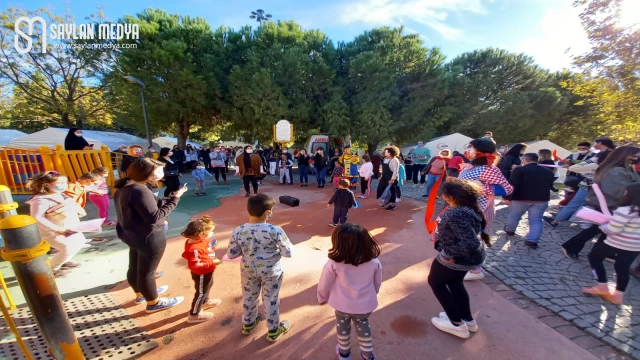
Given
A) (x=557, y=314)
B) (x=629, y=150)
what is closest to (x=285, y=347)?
(x=557, y=314)

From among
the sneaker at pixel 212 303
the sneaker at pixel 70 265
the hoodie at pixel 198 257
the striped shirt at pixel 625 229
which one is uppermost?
the striped shirt at pixel 625 229

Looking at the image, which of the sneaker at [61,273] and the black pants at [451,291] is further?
the sneaker at [61,273]

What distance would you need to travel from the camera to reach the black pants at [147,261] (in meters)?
2.52

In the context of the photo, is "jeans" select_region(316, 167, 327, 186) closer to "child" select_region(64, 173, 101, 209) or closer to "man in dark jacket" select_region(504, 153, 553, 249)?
"man in dark jacket" select_region(504, 153, 553, 249)

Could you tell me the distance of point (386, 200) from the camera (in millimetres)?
7316

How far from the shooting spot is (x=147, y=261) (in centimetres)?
260

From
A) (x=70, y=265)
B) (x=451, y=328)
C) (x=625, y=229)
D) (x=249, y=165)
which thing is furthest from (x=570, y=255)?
(x=70, y=265)

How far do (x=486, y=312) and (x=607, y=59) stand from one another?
1131cm

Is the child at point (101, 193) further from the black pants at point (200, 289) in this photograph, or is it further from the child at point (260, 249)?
the child at point (260, 249)

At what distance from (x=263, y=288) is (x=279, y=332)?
0.57m

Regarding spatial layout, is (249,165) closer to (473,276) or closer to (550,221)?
(473,276)

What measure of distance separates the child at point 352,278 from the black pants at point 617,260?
3.21 m

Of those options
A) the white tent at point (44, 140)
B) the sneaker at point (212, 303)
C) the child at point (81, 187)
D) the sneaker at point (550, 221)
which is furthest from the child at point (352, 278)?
the white tent at point (44, 140)

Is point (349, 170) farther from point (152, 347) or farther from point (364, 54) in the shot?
point (364, 54)
